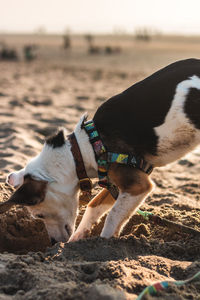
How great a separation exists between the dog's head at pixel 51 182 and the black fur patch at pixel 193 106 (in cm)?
117

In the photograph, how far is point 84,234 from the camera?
4125 millimetres

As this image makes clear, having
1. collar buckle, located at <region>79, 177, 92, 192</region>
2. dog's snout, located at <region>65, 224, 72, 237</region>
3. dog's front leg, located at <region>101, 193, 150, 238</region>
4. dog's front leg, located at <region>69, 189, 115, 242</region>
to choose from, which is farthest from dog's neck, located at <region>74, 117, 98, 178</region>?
dog's snout, located at <region>65, 224, 72, 237</region>

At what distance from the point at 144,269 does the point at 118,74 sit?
16.1 meters

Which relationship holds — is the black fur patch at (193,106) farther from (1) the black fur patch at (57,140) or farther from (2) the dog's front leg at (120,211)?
(1) the black fur patch at (57,140)

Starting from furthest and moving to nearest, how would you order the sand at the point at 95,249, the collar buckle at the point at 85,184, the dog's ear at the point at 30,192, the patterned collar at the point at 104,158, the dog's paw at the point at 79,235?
the dog's paw at the point at 79,235 < the collar buckle at the point at 85,184 < the patterned collar at the point at 104,158 < the dog's ear at the point at 30,192 < the sand at the point at 95,249

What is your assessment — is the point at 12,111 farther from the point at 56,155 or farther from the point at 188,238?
the point at 188,238

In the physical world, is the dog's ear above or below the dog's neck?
below

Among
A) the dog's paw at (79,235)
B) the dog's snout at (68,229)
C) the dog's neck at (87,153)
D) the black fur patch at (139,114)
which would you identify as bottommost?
the dog's paw at (79,235)

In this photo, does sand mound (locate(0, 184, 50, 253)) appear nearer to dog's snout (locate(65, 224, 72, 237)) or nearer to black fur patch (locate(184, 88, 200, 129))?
dog's snout (locate(65, 224, 72, 237))

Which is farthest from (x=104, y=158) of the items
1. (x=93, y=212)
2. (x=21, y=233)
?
(x=21, y=233)

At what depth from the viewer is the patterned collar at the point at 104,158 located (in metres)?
3.78

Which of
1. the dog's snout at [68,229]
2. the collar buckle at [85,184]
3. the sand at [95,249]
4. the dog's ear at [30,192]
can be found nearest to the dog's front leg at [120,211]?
the sand at [95,249]

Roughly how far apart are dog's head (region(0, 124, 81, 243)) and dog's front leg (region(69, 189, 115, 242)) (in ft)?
0.78

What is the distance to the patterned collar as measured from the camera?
3775mm
